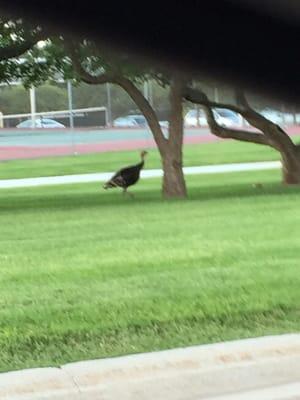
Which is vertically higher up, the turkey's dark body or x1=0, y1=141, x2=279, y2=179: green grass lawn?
the turkey's dark body

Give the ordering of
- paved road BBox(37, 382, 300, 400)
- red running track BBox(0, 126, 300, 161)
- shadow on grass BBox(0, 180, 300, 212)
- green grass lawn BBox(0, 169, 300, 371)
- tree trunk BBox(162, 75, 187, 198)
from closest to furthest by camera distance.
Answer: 1. paved road BBox(37, 382, 300, 400)
2. green grass lawn BBox(0, 169, 300, 371)
3. shadow on grass BBox(0, 180, 300, 212)
4. tree trunk BBox(162, 75, 187, 198)
5. red running track BBox(0, 126, 300, 161)

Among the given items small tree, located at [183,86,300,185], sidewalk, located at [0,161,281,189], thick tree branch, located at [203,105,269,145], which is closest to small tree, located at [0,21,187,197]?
small tree, located at [183,86,300,185]

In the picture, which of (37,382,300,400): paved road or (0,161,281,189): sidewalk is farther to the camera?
(0,161,281,189): sidewalk

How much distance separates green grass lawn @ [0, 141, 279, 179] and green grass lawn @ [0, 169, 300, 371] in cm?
1398

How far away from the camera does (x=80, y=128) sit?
142 feet

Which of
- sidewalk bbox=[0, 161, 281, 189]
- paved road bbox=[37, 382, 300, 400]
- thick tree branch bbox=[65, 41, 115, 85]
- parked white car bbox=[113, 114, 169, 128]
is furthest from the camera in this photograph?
parked white car bbox=[113, 114, 169, 128]

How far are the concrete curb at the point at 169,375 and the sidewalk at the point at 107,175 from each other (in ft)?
55.2

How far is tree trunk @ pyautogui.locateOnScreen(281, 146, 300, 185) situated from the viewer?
18062 mm

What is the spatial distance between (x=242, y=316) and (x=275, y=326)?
0.29m

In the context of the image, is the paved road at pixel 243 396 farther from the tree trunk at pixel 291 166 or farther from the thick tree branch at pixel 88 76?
the tree trunk at pixel 291 166

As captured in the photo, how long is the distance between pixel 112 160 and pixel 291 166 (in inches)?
524

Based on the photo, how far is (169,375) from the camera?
14.6ft

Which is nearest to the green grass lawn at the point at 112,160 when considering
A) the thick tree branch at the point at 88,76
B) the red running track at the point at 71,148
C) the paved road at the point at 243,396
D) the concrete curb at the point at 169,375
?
the red running track at the point at 71,148

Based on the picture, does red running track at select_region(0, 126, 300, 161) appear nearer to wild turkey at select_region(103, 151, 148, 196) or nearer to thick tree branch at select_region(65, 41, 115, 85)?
wild turkey at select_region(103, 151, 148, 196)
